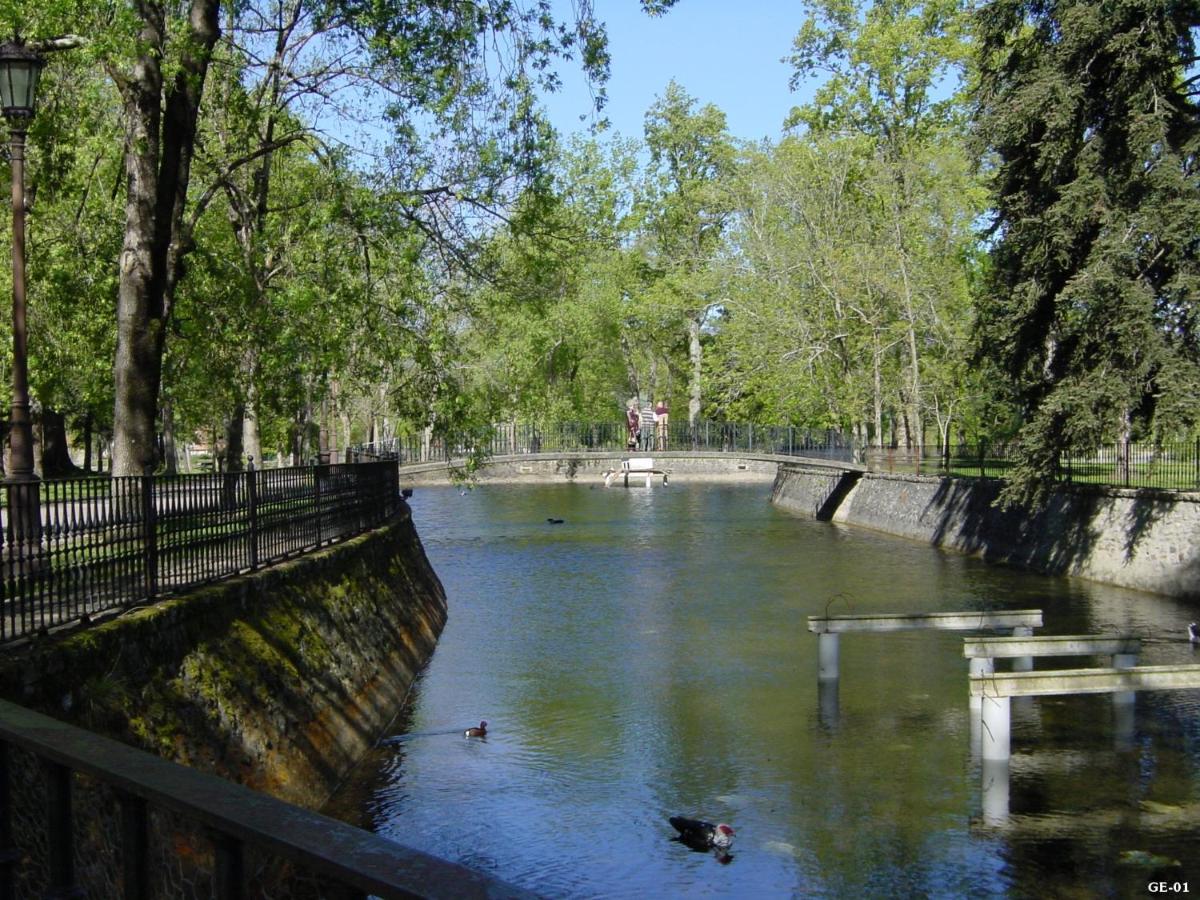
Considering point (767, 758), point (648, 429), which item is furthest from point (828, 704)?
point (648, 429)

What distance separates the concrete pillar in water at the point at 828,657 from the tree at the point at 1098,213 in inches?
426

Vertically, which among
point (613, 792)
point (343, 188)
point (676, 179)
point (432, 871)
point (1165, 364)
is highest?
point (676, 179)

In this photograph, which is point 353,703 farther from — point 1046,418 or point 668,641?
point 1046,418

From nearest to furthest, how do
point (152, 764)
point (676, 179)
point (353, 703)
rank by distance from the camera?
point (152, 764) < point (353, 703) < point (676, 179)

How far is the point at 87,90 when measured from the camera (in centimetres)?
1784

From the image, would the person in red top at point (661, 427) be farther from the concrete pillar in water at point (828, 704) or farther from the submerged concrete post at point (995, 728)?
the submerged concrete post at point (995, 728)

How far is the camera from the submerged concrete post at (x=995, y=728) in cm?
1305

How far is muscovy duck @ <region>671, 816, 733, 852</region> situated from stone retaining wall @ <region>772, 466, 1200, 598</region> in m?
17.6

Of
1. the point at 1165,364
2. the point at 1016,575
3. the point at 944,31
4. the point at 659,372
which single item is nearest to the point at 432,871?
the point at 1165,364

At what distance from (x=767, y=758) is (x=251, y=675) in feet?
20.6

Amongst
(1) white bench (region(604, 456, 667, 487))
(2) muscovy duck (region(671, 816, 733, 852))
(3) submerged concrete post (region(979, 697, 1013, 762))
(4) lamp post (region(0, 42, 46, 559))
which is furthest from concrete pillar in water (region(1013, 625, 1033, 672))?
(1) white bench (region(604, 456, 667, 487))

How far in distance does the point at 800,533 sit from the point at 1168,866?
112 feet

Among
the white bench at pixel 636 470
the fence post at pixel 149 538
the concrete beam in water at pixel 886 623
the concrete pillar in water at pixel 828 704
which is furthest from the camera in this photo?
the white bench at pixel 636 470

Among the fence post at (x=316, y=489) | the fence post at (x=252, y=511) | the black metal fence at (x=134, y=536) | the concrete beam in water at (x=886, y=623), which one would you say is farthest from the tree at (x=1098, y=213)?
the fence post at (x=252, y=511)
